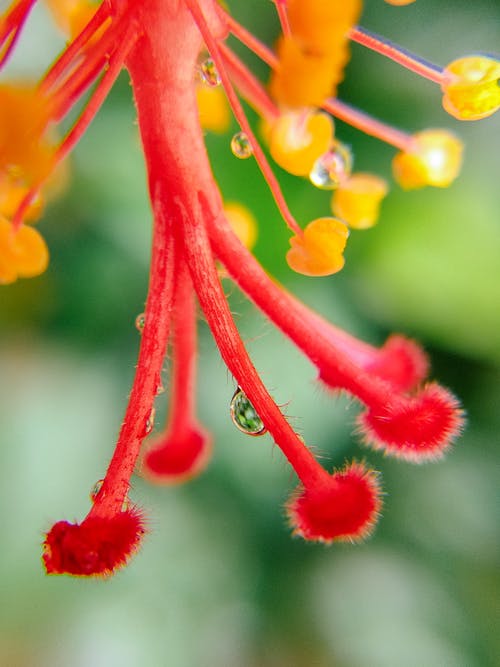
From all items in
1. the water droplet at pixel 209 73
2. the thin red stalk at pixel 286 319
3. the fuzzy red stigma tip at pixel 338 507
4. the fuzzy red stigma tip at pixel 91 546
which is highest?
the water droplet at pixel 209 73

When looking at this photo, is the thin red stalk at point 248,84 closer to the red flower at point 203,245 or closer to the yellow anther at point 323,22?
the red flower at point 203,245

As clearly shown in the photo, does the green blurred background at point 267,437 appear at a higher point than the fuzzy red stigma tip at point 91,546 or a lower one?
higher

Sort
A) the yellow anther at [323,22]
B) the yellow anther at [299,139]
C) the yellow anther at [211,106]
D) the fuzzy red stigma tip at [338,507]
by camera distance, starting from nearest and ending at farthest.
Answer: the yellow anther at [323,22] < the fuzzy red stigma tip at [338,507] < the yellow anther at [299,139] < the yellow anther at [211,106]

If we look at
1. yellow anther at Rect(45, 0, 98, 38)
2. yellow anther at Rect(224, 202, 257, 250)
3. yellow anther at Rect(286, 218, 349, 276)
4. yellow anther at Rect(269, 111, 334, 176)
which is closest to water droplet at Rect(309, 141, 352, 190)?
yellow anther at Rect(269, 111, 334, 176)

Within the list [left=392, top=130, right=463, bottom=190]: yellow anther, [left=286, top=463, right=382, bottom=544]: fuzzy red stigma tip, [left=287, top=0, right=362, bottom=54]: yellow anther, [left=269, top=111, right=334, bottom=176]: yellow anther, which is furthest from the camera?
[left=392, top=130, right=463, bottom=190]: yellow anther

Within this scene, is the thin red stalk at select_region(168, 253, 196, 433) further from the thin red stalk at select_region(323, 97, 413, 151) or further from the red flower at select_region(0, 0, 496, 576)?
the thin red stalk at select_region(323, 97, 413, 151)

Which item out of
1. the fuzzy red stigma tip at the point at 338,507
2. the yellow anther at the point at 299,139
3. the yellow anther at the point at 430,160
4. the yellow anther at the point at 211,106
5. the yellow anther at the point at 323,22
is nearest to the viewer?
the yellow anther at the point at 323,22

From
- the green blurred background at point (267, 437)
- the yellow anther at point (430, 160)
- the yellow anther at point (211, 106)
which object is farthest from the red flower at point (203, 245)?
the green blurred background at point (267, 437)

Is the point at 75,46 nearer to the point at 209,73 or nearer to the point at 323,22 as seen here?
the point at 209,73
